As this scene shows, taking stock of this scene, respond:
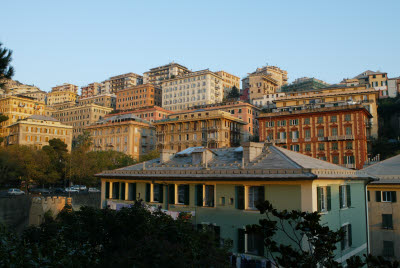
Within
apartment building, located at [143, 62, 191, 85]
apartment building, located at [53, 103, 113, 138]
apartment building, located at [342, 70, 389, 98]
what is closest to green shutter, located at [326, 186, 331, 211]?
apartment building, located at [342, 70, 389, 98]

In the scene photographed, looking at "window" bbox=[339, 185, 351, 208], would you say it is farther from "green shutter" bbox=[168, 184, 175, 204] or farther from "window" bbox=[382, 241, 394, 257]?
"green shutter" bbox=[168, 184, 175, 204]

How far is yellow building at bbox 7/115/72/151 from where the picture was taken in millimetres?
98500

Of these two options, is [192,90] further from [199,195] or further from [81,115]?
[199,195]

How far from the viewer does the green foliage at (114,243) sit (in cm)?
1146

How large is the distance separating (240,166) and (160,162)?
10214mm

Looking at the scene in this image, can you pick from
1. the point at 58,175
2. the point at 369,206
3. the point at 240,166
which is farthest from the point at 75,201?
the point at 369,206

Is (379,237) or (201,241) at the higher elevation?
(201,241)

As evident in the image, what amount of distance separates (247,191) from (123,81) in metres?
158

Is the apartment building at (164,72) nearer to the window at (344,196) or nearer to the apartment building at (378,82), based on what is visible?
the apartment building at (378,82)

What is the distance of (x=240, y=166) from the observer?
2580 cm

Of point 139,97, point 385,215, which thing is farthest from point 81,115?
point 385,215

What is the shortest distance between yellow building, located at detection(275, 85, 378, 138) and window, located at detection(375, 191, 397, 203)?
43731 millimetres

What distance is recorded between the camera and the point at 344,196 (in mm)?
26297

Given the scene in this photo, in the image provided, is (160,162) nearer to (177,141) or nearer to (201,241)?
(201,241)
